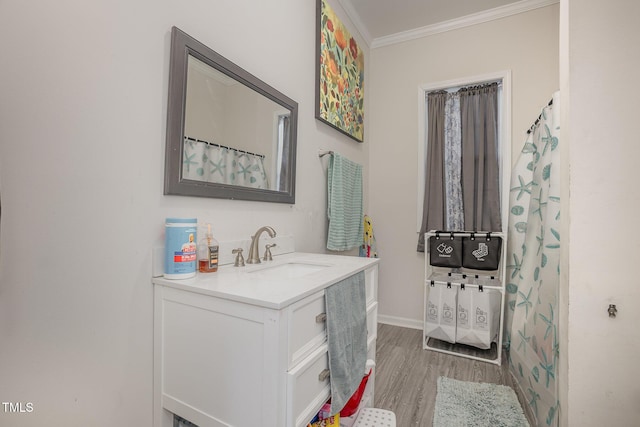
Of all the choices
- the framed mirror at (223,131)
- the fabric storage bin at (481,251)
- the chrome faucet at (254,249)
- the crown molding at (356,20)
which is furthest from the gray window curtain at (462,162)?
the chrome faucet at (254,249)

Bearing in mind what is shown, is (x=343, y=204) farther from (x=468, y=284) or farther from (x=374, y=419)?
(x=374, y=419)

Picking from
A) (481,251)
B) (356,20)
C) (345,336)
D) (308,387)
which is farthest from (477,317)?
(356,20)

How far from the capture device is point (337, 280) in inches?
44.8

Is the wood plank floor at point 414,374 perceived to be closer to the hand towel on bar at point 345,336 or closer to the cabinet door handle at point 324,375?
the hand towel on bar at point 345,336

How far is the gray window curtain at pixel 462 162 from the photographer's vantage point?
2.64 meters

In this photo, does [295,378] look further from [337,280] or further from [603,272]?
[603,272]

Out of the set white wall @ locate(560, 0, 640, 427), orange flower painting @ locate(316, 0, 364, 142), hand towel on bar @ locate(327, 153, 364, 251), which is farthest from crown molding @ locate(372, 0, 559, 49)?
white wall @ locate(560, 0, 640, 427)

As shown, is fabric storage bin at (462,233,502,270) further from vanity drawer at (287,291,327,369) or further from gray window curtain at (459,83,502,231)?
vanity drawer at (287,291,327,369)

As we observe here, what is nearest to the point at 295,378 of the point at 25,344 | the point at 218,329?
the point at 218,329

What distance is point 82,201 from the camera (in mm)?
869

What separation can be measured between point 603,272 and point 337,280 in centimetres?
105

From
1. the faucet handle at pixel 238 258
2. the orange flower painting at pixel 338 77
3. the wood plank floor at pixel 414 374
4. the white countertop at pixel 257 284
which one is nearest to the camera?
the white countertop at pixel 257 284

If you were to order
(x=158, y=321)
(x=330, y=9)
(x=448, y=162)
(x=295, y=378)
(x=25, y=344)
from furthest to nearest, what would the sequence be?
(x=448, y=162) < (x=330, y=9) < (x=158, y=321) < (x=295, y=378) < (x=25, y=344)

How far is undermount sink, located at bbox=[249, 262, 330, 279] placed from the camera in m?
1.34
